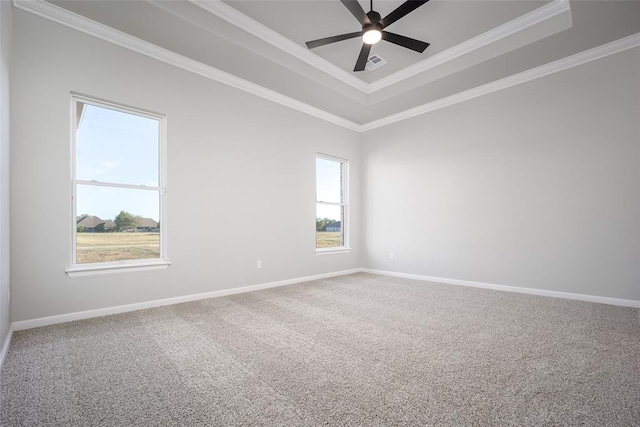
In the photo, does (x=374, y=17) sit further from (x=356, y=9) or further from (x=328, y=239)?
(x=328, y=239)

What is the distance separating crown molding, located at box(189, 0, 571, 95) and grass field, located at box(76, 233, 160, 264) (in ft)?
8.22

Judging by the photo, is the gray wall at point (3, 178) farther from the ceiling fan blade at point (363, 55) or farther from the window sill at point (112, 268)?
the ceiling fan blade at point (363, 55)

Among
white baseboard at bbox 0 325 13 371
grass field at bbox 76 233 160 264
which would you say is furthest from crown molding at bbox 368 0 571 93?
white baseboard at bbox 0 325 13 371

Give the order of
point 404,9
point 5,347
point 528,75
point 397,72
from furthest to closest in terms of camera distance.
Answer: point 397,72 < point 528,75 < point 404,9 < point 5,347

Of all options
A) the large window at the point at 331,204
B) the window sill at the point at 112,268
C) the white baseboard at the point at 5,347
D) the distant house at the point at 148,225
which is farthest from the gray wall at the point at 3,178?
the large window at the point at 331,204

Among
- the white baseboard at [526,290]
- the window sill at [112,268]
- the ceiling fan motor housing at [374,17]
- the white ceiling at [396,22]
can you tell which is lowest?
the white baseboard at [526,290]

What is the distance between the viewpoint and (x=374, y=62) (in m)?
4.08

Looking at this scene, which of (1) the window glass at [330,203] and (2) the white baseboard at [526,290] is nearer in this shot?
(2) the white baseboard at [526,290]

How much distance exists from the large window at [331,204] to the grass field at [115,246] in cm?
261

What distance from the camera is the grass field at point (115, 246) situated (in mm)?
2907

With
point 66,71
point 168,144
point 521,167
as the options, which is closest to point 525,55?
point 521,167

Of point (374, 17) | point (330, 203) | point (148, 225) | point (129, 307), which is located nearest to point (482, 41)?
point (374, 17)

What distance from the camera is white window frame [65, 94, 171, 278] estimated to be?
2824 mm

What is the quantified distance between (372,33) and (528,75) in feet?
7.95
